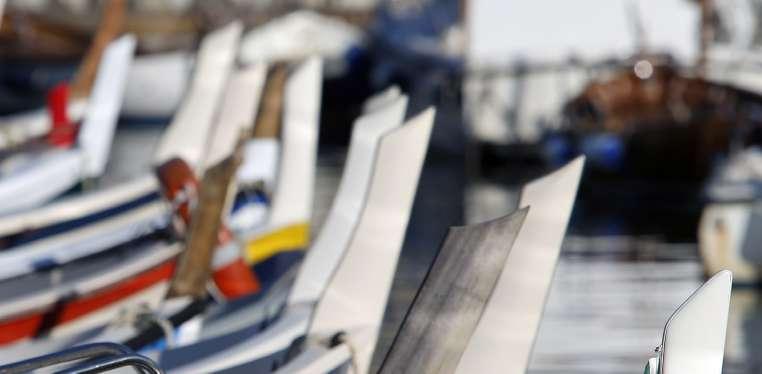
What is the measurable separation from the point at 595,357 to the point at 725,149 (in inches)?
669

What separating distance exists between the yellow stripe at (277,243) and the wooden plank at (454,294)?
6.19m

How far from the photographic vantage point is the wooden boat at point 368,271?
7.21m

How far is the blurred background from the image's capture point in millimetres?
17219

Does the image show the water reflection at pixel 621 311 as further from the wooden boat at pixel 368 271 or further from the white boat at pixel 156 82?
the white boat at pixel 156 82

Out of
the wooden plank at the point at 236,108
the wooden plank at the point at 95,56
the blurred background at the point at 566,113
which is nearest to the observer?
the wooden plank at the point at 236,108

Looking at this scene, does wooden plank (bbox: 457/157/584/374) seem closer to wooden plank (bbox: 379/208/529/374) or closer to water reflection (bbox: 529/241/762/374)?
wooden plank (bbox: 379/208/529/374)

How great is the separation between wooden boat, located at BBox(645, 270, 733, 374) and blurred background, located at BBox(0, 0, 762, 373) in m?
8.05

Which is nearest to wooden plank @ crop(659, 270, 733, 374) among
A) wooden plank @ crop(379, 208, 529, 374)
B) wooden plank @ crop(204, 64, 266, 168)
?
wooden plank @ crop(379, 208, 529, 374)

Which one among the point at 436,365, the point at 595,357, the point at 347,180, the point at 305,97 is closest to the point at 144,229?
the point at 305,97

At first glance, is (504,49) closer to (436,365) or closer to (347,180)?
(347,180)

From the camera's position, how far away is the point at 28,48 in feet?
206

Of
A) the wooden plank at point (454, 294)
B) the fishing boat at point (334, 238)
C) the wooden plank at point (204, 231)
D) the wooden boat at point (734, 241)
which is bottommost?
the wooden plank at point (454, 294)

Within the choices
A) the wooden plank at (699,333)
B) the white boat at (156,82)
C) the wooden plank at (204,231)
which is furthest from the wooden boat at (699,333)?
the white boat at (156,82)

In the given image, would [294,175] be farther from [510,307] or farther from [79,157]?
[510,307]
